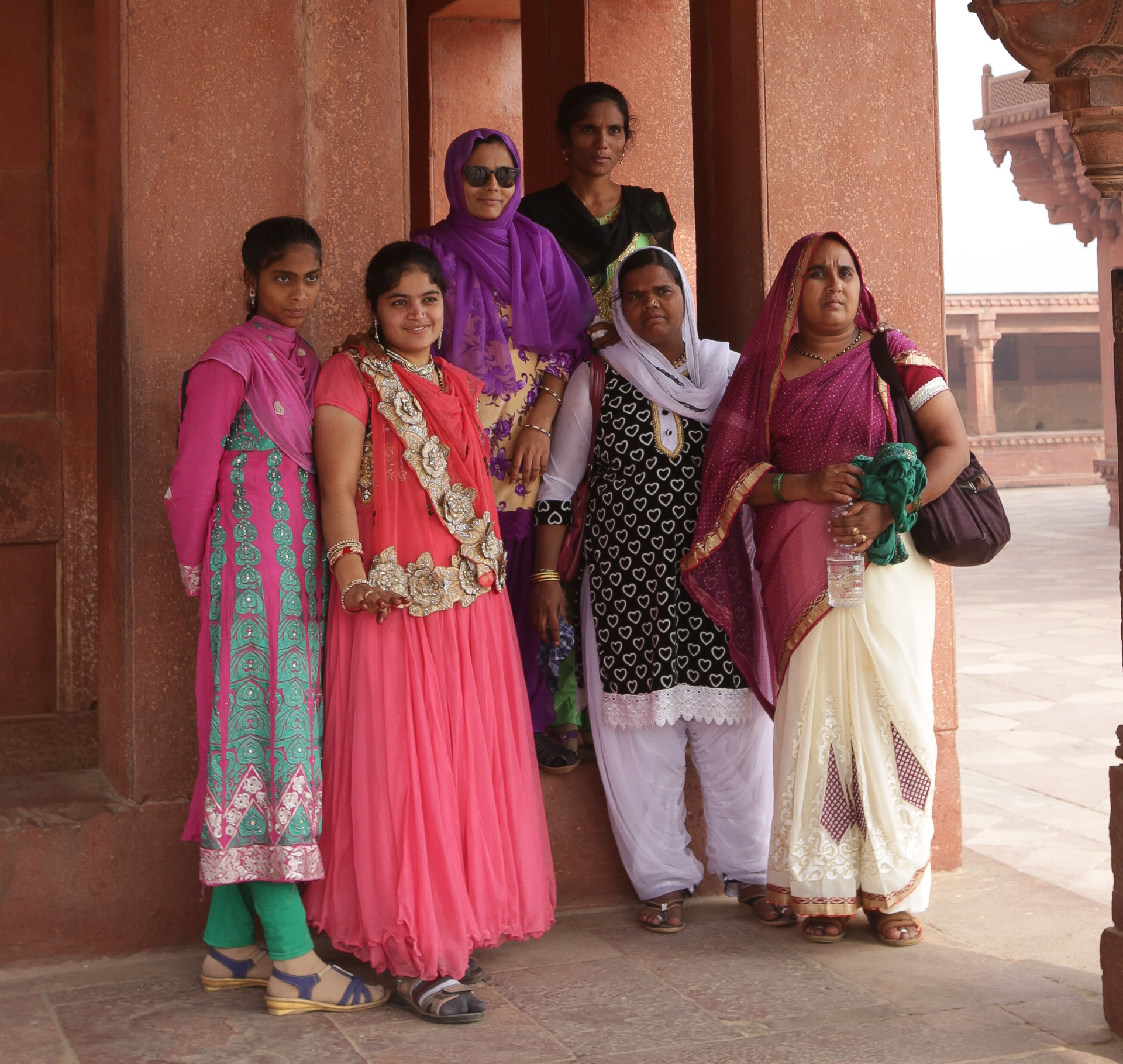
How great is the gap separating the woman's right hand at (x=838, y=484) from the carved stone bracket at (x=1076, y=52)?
0.92 m

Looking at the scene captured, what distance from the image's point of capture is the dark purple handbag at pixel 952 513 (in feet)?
12.1

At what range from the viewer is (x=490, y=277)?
12.7 feet

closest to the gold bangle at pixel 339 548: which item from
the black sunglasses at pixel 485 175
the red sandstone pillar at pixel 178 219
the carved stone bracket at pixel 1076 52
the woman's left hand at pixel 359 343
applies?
the woman's left hand at pixel 359 343

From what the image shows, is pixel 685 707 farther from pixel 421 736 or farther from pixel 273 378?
pixel 273 378

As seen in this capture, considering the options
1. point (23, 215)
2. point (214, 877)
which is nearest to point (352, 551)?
point (214, 877)

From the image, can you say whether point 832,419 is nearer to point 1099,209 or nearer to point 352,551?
point 352,551

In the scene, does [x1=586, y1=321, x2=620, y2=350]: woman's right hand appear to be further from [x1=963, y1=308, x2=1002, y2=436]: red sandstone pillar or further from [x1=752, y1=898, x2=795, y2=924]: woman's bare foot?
[x1=963, y1=308, x2=1002, y2=436]: red sandstone pillar

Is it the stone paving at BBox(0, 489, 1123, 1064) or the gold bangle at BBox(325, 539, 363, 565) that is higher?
the gold bangle at BBox(325, 539, 363, 565)

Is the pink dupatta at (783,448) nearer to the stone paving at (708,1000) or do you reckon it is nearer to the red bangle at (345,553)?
the stone paving at (708,1000)

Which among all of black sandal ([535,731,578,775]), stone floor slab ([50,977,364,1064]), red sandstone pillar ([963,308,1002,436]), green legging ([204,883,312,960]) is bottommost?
stone floor slab ([50,977,364,1064])

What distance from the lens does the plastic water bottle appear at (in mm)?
3643

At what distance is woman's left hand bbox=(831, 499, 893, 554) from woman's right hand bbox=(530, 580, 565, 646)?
849mm

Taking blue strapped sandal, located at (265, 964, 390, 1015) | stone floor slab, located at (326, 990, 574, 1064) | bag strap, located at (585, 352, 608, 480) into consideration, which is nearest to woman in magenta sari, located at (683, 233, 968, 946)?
bag strap, located at (585, 352, 608, 480)

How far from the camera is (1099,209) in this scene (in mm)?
17547
